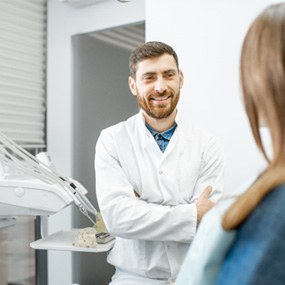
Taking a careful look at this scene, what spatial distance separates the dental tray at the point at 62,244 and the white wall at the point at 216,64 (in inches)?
26.3

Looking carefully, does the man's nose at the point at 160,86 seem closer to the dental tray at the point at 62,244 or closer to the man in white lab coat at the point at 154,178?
the man in white lab coat at the point at 154,178

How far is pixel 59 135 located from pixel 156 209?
5.08 feet

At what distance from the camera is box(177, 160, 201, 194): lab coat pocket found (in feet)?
5.26

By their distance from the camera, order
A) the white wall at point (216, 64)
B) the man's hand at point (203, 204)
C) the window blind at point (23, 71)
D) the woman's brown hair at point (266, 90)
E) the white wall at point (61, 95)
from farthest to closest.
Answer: the white wall at point (61, 95), the window blind at point (23, 71), the white wall at point (216, 64), the man's hand at point (203, 204), the woman's brown hair at point (266, 90)

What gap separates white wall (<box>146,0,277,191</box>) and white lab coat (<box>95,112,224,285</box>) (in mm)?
267

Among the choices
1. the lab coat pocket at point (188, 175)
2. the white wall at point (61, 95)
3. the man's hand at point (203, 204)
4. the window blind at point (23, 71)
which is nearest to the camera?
the man's hand at point (203, 204)

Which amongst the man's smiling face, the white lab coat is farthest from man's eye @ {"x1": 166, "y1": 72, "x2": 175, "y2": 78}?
the white lab coat

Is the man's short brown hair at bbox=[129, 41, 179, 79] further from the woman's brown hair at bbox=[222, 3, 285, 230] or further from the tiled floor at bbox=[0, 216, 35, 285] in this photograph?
the tiled floor at bbox=[0, 216, 35, 285]

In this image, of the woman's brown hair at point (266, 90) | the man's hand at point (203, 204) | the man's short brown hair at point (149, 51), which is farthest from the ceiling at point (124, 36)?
the woman's brown hair at point (266, 90)

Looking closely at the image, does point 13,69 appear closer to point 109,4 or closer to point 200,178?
point 109,4

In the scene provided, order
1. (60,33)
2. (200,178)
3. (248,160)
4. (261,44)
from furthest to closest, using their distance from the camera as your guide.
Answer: (60,33), (248,160), (200,178), (261,44)

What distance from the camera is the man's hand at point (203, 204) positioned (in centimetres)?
144

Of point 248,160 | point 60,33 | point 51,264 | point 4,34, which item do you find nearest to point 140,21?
point 60,33

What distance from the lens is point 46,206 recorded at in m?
1.69
